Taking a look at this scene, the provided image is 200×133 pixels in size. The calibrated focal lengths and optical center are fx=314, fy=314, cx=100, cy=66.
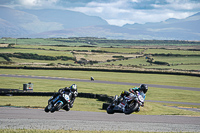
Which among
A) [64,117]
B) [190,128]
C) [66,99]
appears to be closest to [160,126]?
[190,128]

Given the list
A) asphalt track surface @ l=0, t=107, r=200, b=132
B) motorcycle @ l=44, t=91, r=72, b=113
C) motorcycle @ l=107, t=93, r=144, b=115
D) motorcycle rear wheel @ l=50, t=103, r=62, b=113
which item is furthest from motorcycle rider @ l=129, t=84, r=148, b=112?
asphalt track surface @ l=0, t=107, r=200, b=132

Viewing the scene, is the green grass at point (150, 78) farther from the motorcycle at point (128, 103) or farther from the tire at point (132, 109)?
the tire at point (132, 109)

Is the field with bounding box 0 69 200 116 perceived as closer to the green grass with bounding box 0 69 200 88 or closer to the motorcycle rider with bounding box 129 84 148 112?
the green grass with bounding box 0 69 200 88

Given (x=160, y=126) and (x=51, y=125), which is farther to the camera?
(x=160, y=126)

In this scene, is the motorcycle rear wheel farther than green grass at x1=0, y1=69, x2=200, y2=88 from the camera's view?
No

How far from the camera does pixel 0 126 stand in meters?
23.2

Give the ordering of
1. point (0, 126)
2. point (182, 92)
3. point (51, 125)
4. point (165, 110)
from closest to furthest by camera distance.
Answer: point (0, 126) → point (51, 125) → point (165, 110) → point (182, 92)

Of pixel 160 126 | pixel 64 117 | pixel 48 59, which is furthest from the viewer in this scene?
pixel 48 59

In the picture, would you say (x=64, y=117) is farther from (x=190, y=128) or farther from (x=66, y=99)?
(x=66, y=99)

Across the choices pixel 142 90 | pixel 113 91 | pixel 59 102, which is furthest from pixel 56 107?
pixel 113 91

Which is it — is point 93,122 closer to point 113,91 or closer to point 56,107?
point 56,107

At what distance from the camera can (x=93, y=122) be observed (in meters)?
26.8

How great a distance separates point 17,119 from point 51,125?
334cm

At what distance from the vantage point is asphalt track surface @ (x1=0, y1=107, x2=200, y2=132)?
2445cm
